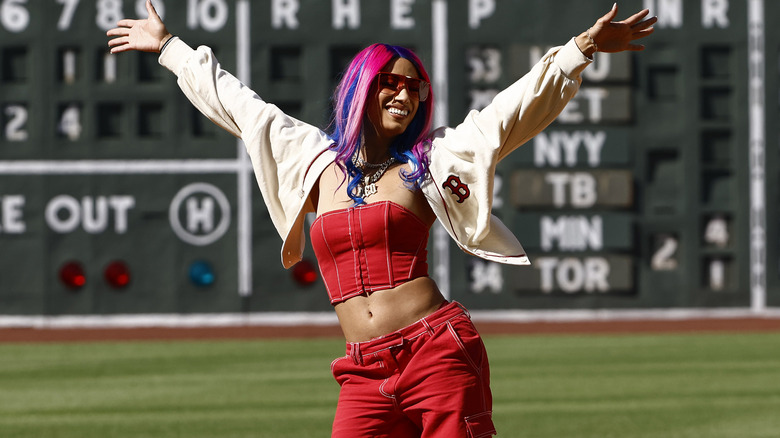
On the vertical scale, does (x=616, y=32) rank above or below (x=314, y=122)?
below

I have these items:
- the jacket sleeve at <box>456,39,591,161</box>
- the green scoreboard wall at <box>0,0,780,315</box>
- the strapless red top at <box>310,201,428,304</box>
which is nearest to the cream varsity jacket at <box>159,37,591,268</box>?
the jacket sleeve at <box>456,39,591,161</box>

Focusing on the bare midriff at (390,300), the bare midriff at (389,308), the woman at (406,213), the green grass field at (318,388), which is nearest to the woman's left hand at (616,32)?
→ the woman at (406,213)

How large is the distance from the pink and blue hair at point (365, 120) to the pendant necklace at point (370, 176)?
15 mm

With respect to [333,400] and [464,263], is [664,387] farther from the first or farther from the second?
[464,263]

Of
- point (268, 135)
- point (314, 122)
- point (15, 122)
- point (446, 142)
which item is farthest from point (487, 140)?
point (15, 122)

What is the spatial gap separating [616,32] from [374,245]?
0.88 meters

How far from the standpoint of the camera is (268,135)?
3.64 meters

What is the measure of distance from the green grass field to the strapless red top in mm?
3892

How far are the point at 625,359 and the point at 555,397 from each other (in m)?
2.62

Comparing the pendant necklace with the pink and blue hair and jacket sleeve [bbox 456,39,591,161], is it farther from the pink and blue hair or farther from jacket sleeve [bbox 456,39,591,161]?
jacket sleeve [bbox 456,39,591,161]

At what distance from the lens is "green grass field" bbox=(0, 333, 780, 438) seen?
750cm

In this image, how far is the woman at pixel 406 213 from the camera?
335cm

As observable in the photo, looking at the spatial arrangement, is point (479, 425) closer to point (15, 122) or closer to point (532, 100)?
point (532, 100)

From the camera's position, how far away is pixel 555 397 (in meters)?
8.71
